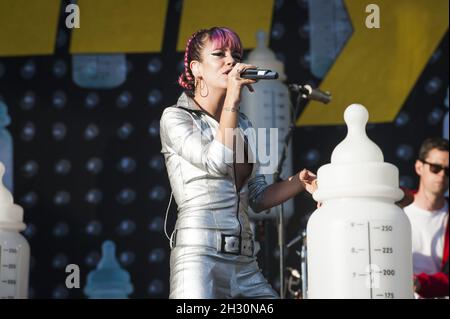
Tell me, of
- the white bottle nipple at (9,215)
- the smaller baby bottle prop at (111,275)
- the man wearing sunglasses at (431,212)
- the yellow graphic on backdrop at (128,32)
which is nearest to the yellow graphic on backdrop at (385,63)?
the man wearing sunglasses at (431,212)

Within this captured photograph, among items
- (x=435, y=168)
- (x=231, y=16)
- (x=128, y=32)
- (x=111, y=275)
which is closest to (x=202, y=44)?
(x=231, y=16)

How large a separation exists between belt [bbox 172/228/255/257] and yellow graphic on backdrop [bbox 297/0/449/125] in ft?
7.86

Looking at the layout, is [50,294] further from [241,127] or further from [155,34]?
[241,127]

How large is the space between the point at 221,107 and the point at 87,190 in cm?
230

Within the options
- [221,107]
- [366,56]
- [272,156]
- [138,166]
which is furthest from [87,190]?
[221,107]

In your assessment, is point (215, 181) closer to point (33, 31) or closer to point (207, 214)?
point (207, 214)

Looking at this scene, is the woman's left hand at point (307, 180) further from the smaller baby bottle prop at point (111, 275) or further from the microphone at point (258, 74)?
the smaller baby bottle prop at point (111, 275)

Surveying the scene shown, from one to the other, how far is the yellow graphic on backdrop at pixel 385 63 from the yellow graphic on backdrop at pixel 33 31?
131 centimetres

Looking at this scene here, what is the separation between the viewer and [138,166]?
14.5 feet

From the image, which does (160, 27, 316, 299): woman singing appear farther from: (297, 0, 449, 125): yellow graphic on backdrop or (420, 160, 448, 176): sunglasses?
(420, 160, 448, 176): sunglasses

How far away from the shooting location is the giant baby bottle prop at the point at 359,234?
172cm

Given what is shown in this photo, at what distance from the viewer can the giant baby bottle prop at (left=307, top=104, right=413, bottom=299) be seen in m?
1.72

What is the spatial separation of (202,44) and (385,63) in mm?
2383
